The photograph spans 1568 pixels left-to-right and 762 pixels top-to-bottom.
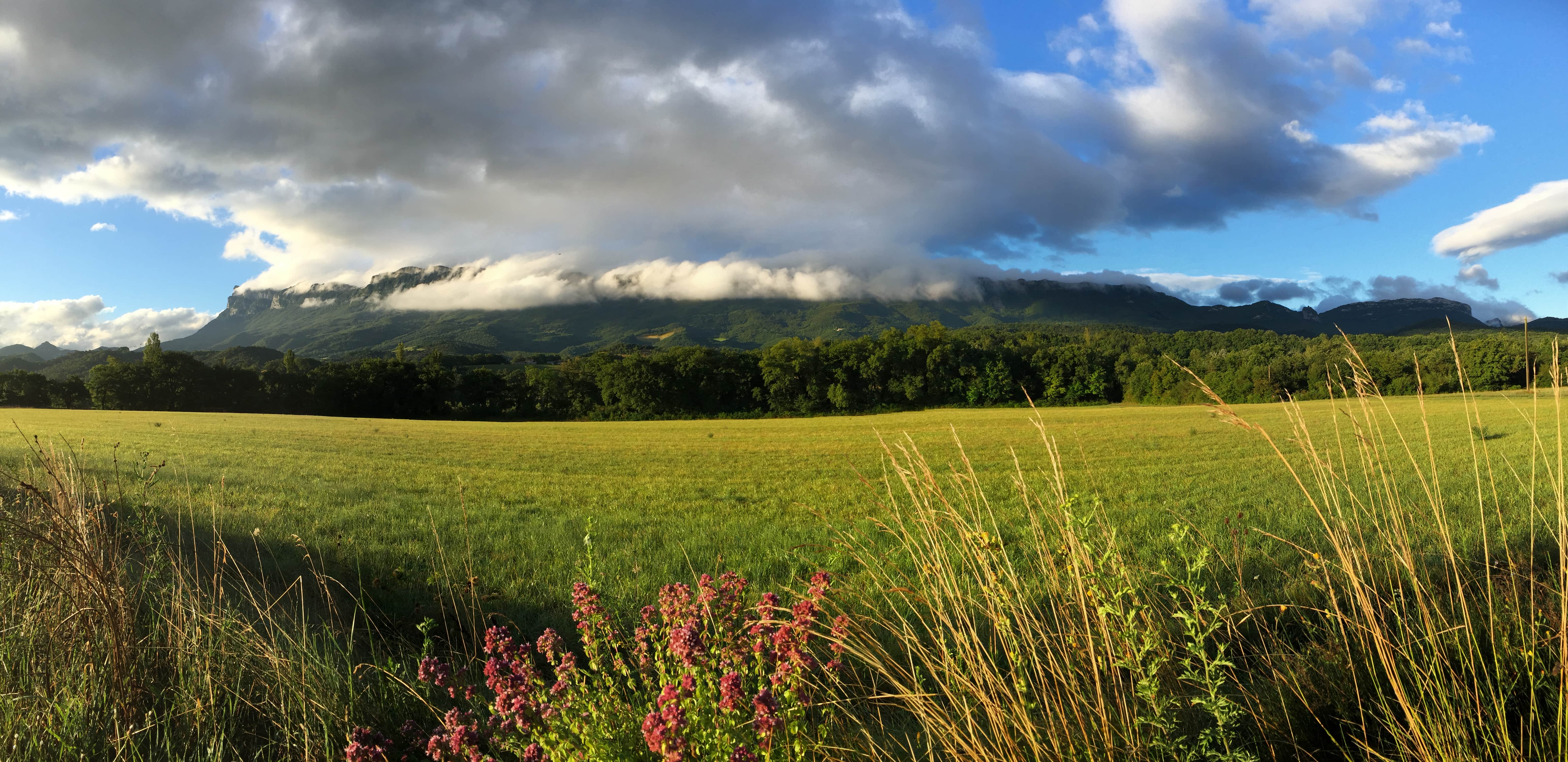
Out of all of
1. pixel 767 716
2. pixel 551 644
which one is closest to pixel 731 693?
pixel 767 716

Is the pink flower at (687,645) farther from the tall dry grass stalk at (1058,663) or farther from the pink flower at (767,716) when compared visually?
the tall dry grass stalk at (1058,663)

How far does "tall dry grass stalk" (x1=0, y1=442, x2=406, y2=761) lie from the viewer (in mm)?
3111

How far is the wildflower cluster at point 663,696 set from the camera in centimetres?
235

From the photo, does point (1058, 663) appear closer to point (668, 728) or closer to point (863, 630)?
point (863, 630)

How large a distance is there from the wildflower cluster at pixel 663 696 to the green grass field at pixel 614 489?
0.73m

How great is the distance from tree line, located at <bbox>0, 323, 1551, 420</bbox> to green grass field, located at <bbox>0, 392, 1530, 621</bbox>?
39772mm

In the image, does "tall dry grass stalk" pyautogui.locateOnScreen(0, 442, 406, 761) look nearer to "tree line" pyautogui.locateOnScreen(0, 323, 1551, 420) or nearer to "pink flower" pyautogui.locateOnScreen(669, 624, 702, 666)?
"pink flower" pyautogui.locateOnScreen(669, 624, 702, 666)

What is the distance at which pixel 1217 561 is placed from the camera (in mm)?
6418

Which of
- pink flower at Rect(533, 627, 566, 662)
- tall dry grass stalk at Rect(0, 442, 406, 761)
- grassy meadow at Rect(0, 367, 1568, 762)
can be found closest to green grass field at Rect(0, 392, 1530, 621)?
grassy meadow at Rect(0, 367, 1568, 762)

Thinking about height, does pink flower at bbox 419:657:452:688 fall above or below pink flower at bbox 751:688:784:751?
below

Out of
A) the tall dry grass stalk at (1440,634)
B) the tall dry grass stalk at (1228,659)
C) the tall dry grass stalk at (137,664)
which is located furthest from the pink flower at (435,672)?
the tall dry grass stalk at (1440,634)

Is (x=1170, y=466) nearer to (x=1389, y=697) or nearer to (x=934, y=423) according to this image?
(x=1389, y=697)

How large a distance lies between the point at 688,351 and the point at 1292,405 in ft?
286

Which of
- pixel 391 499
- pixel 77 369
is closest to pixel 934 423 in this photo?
pixel 391 499
